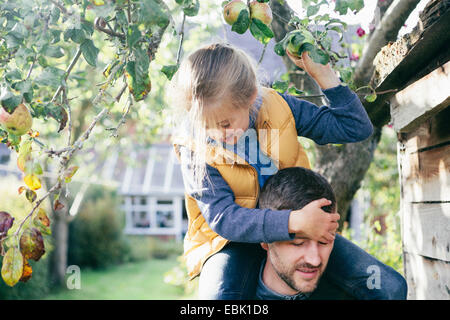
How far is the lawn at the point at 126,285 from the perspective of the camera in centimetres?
948

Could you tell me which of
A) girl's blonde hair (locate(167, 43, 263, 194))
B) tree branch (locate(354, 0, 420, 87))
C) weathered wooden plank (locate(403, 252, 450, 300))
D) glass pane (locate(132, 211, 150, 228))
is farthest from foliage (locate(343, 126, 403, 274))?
glass pane (locate(132, 211, 150, 228))

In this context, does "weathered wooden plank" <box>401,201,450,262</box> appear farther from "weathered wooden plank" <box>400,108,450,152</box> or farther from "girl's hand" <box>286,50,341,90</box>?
"girl's hand" <box>286,50,341,90</box>

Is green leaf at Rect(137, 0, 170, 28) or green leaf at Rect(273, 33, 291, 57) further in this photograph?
green leaf at Rect(273, 33, 291, 57)

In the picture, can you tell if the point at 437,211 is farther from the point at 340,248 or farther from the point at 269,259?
the point at 269,259

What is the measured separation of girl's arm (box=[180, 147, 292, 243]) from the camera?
1538 millimetres

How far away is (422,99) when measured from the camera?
1739mm

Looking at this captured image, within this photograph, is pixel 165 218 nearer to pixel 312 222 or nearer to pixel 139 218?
pixel 139 218

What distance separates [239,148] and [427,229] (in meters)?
1.10

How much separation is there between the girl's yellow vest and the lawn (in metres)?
6.19

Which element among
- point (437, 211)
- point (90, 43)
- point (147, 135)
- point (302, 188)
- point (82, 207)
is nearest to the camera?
point (90, 43)

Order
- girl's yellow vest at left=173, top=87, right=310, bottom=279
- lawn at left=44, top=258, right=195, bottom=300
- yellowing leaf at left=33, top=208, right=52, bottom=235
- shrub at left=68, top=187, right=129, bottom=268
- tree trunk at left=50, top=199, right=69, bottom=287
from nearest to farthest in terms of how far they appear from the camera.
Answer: yellowing leaf at left=33, top=208, right=52, bottom=235, girl's yellow vest at left=173, top=87, right=310, bottom=279, lawn at left=44, top=258, right=195, bottom=300, tree trunk at left=50, top=199, right=69, bottom=287, shrub at left=68, top=187, right=129, bottom=268

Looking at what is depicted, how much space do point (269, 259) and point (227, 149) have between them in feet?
1.57
